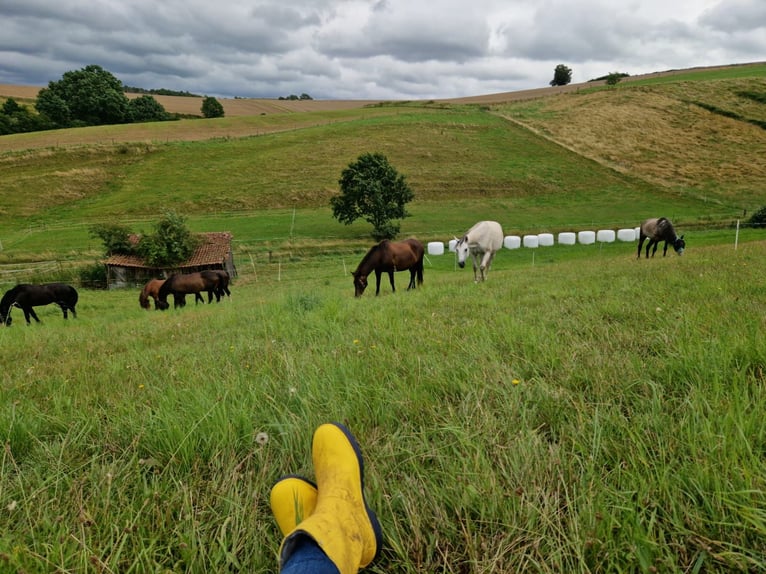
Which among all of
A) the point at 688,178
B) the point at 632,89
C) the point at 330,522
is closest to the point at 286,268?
the point at 330,522

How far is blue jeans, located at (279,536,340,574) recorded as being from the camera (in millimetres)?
1192

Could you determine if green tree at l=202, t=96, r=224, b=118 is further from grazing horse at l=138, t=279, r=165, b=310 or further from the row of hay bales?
grazing horse at l=138, t=279, r=165, b=310

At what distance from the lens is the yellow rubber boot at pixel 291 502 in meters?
1.46

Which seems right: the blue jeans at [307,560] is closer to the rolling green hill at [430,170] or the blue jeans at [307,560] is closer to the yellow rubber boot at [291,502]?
the yellow rubber boot at [291,502]

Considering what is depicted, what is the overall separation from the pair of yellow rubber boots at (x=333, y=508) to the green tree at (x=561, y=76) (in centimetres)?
14197

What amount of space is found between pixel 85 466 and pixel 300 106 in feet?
373

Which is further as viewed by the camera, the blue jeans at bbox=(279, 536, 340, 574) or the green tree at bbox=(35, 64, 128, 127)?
the green tree at bbox=(35, 64, 128, 127)

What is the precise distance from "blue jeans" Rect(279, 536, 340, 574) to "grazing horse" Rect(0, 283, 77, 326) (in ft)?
55.7

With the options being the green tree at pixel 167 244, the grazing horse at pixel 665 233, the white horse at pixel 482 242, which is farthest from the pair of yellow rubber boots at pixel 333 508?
the green tree at pixel 167 244

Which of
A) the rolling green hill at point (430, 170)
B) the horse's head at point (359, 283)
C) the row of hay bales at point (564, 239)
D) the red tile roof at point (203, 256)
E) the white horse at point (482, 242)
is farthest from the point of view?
the rolling green hill at point (430, 170)

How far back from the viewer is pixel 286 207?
45438mm

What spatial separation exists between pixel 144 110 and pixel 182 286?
91.9m

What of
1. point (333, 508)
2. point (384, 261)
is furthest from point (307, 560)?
point (384, 261)

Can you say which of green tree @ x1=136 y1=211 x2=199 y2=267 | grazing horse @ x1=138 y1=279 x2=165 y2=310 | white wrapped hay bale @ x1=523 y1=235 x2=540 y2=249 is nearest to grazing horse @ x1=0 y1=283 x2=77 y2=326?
grazing horse @ x1=138 y1=279 x2=165 y2=310
